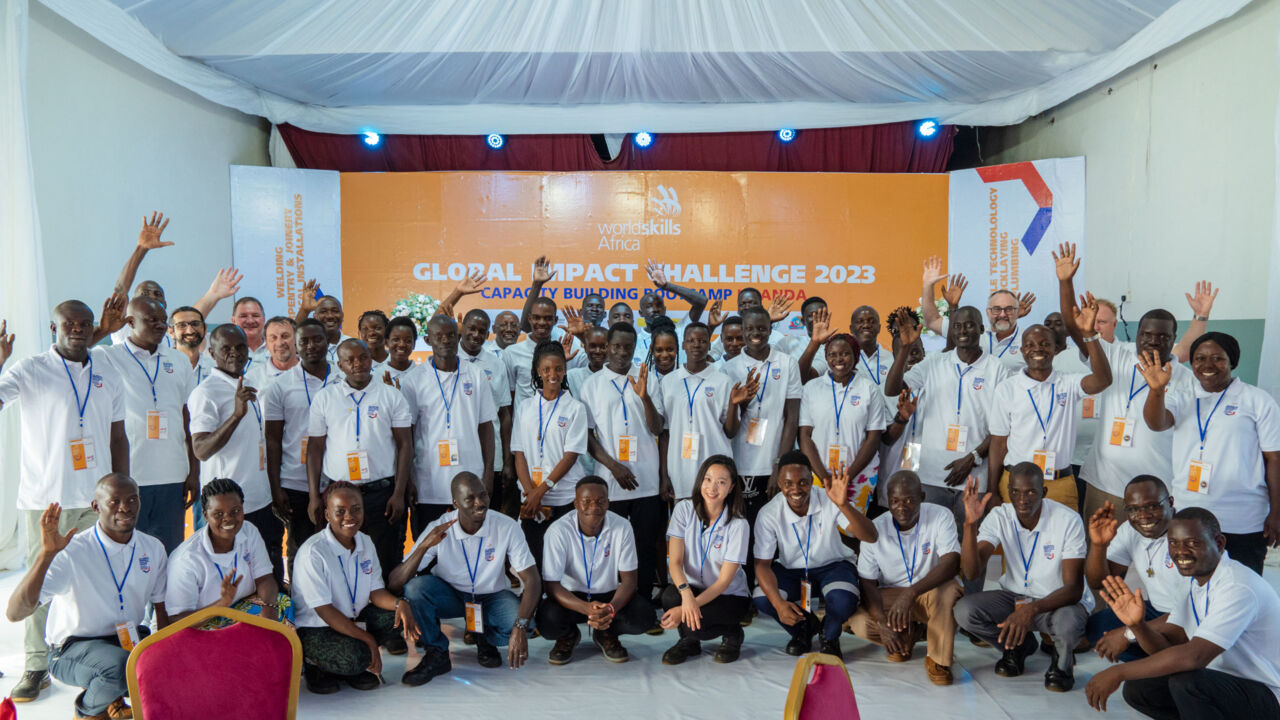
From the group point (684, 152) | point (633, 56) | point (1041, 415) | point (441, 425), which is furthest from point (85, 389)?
point (684, 152)

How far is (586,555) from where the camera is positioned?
4.35m

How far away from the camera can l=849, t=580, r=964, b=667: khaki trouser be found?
4.04m

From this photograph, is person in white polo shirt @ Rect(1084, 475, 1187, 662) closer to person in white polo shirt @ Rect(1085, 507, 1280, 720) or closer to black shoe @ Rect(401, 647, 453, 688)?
person in white polo shirt @ Rect(1085, 507, 1280, 720)

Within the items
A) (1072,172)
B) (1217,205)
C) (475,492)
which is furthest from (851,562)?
(1072,172)

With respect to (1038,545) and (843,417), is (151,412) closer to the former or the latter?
(843,417)

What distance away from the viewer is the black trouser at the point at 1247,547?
4113 mm

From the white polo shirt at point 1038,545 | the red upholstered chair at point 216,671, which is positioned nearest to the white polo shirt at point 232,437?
the red upholstered chair at point 216,671

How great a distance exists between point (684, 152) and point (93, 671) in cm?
819

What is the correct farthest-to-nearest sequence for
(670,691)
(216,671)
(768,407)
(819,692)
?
(768,407) → (670,691) → (216,671) → (819,692)

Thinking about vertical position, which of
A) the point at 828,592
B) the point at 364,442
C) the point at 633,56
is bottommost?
the point at 828,592

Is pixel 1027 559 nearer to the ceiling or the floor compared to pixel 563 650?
nearer to the ceiling

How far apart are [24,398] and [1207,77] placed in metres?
7.88

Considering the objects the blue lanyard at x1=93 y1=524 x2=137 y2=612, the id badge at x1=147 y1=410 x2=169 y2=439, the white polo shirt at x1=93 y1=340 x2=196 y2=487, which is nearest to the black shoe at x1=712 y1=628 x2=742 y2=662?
the blue lanyard at x1=93 y1=524 x2=137 y2=612

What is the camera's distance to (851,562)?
4.46 metres
